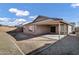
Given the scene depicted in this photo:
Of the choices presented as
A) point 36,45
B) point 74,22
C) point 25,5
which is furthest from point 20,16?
point 74,22

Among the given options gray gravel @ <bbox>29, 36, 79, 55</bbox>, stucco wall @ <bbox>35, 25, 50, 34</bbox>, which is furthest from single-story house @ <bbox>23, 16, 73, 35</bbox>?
gray gravel @ <bbox>29, 36, 79, 55</bbox>

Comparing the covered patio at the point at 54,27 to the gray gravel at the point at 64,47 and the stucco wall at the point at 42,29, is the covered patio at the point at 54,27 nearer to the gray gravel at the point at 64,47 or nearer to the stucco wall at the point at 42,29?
the stucco wall at the point at 42,29

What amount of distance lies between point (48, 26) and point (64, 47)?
50 centimetres

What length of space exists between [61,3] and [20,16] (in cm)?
80

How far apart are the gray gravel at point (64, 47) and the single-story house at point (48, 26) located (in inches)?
6.7

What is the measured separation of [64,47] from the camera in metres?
5.03

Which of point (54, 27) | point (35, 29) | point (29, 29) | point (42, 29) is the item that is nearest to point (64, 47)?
point (54, 27)

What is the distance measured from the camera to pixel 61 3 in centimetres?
497

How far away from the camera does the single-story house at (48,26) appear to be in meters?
5.02

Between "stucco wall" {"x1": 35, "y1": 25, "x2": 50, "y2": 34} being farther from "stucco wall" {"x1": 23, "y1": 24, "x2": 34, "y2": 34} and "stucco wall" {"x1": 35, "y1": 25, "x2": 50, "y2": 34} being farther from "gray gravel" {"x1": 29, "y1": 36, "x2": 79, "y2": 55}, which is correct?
"gray gravel" {"x1": 29, "y1": 36, "x2": 79, "y2": 55}

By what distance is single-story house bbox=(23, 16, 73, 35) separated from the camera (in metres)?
5.02

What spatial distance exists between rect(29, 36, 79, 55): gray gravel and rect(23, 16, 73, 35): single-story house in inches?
6.7

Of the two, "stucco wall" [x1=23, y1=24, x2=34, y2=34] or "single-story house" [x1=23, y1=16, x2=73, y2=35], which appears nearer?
"single-story house" [x1=23, y1=16, x2=73, y2=35]

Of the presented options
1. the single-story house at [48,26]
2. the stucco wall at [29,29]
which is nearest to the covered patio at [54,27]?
the single-story house at [48,26]
